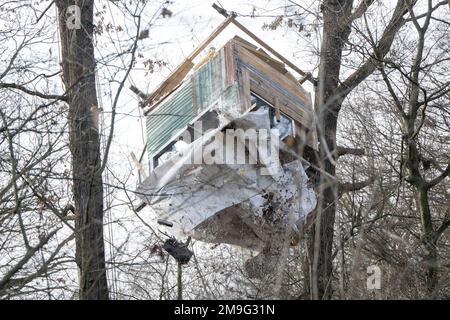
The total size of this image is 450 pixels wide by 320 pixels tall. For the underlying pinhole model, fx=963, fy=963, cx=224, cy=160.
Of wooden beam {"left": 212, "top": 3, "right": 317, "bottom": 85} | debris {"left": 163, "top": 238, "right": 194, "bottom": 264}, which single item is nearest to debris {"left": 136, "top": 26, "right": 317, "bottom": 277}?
wooden beam {"left": 212, "top": 3, "right": 317, "bottom": 85}

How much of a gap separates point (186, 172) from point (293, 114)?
4.85 feet

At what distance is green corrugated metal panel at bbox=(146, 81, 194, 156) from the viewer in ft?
34.4

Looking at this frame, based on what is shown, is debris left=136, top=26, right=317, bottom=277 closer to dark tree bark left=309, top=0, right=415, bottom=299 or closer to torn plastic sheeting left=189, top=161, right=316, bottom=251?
torn plastic sheeting left=189, top=161, right=316, bottom=251

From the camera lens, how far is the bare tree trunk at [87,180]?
27.5 feet

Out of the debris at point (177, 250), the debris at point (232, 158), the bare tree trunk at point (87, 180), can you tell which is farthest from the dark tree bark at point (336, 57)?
the bare tree trunk at point (87, 180)

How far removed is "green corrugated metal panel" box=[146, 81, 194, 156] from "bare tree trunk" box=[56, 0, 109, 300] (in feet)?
4.71

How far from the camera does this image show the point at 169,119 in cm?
1064

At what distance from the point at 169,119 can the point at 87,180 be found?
7.65 ft

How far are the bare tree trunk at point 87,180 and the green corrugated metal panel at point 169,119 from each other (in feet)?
4.71

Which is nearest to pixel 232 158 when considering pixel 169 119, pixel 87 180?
pixel 169 119

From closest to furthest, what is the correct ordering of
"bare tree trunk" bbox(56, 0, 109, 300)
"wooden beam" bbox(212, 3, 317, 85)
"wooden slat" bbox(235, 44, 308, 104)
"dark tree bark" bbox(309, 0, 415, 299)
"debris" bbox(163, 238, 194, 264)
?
"bare tree trunk" bbox(56, 0, 109, 300) → "debris" bbox(163, 238, 194, 264) → "dark tree bark" bbox(309, 0, 415, 299) → "wooden slat" bbox(235, 44, 308, 104) → "wooden beam" bbox(212, 3, 317, 85)

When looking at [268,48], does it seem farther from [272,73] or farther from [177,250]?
[177,250]

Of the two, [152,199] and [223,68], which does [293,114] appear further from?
[152,199]

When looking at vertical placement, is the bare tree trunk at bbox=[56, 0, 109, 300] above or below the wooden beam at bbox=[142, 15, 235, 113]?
below
